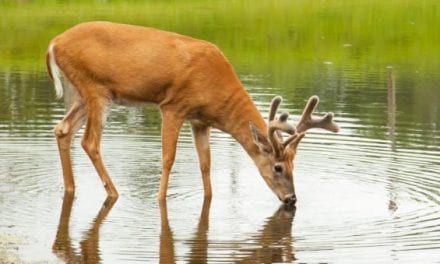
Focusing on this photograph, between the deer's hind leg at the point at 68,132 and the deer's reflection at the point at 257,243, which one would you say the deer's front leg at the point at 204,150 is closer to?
the deer's reflection at the point at 257,243

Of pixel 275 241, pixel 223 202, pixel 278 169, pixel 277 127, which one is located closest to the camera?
pixel 275 241

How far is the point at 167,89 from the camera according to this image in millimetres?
13211

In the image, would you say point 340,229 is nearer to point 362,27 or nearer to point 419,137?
point 419,137

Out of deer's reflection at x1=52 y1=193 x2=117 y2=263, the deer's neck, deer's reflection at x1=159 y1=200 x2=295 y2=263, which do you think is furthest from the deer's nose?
deer's reflection at x1=52 y1=193 x2=117 y2=263

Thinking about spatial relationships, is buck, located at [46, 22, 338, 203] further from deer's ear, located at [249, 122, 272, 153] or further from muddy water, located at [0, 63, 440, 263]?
muddy water, located at [0, 63, 440, 263]

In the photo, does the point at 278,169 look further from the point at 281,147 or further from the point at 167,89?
the point at 167,89

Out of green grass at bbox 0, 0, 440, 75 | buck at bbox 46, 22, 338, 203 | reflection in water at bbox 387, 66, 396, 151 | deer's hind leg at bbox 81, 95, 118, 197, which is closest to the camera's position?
buck at bbox 46, 22, 338, 203

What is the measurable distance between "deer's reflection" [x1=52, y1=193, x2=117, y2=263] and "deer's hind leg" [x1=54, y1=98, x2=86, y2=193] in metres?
0.71

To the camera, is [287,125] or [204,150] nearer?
[287,125]

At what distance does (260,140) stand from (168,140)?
100 cm

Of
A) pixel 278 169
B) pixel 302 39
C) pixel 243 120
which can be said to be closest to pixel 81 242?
pixel 278 169

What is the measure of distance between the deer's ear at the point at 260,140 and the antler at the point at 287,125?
121 millimetres

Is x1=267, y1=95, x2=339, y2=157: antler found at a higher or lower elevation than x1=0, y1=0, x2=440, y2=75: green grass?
higher

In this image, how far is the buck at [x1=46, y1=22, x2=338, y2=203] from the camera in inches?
516
